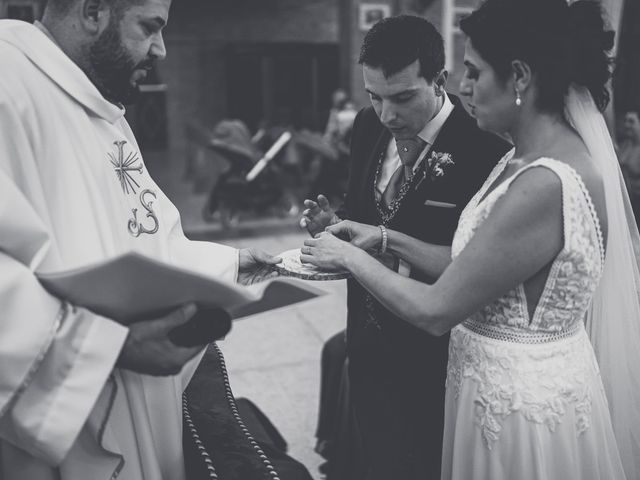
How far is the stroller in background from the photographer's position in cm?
825

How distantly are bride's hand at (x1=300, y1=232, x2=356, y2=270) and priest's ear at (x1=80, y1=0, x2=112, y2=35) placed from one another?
2.55 ft

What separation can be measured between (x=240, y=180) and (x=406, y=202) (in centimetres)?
653

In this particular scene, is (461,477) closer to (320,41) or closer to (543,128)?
(543,128)

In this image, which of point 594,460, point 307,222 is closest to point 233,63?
point 307,222

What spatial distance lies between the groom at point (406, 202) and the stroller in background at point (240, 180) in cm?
608

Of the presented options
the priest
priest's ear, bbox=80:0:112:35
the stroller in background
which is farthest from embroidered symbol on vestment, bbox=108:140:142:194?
the stroller in background

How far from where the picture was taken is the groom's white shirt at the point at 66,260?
1137mm

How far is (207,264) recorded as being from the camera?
1.81m

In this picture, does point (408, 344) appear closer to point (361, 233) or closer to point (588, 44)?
point (361, 233)

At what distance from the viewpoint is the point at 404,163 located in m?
2.12

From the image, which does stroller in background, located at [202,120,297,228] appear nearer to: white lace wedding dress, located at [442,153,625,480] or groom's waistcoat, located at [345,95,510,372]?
groom's waistcoat, located at [345,95,510,372]

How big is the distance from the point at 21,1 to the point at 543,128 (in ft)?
10.3

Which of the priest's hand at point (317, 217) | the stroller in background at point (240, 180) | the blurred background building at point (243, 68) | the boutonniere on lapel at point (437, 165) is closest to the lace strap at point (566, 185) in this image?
the boutonniere on lapel at point (437, 165)

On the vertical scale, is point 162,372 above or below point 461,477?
above
